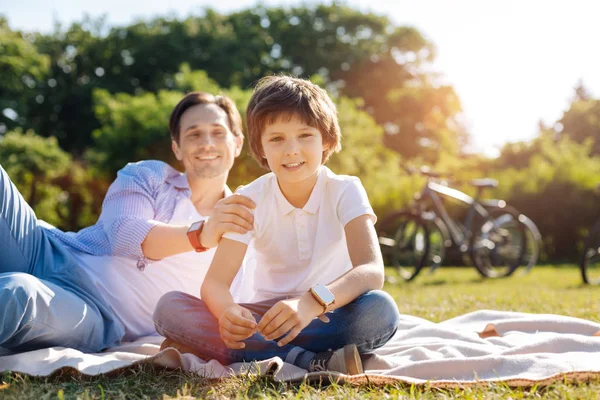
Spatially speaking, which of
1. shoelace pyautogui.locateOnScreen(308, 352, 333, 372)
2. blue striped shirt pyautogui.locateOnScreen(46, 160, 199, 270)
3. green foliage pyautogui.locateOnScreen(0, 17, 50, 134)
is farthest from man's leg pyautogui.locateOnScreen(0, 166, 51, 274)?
green foliage pyautogui.locateOnScreen(0, 17, 50, 134)

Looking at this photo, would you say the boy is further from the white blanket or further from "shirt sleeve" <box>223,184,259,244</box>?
the white blanket

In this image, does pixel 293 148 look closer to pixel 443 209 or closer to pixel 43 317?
pixel 43 317

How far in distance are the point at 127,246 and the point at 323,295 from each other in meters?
1.11

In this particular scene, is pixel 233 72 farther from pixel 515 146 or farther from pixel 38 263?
pixel 38 263

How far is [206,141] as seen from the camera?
313 cm

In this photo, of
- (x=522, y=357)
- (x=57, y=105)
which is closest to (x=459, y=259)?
(x=522, y=357)

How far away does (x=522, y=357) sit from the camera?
2324 millimetres

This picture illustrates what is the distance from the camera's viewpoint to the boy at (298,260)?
7.76 ft

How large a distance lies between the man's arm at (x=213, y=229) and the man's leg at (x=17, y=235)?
537 mm

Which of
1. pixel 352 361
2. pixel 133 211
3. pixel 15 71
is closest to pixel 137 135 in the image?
pixel 133 211

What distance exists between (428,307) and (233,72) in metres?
20.4

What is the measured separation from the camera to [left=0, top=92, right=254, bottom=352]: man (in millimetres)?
2514

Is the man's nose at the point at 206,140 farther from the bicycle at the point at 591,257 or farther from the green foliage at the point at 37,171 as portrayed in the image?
the green foliage at the point at 37,171

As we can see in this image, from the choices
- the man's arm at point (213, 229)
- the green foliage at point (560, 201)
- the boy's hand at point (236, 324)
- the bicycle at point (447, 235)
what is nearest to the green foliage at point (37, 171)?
the bicycle at point (447, 235)
